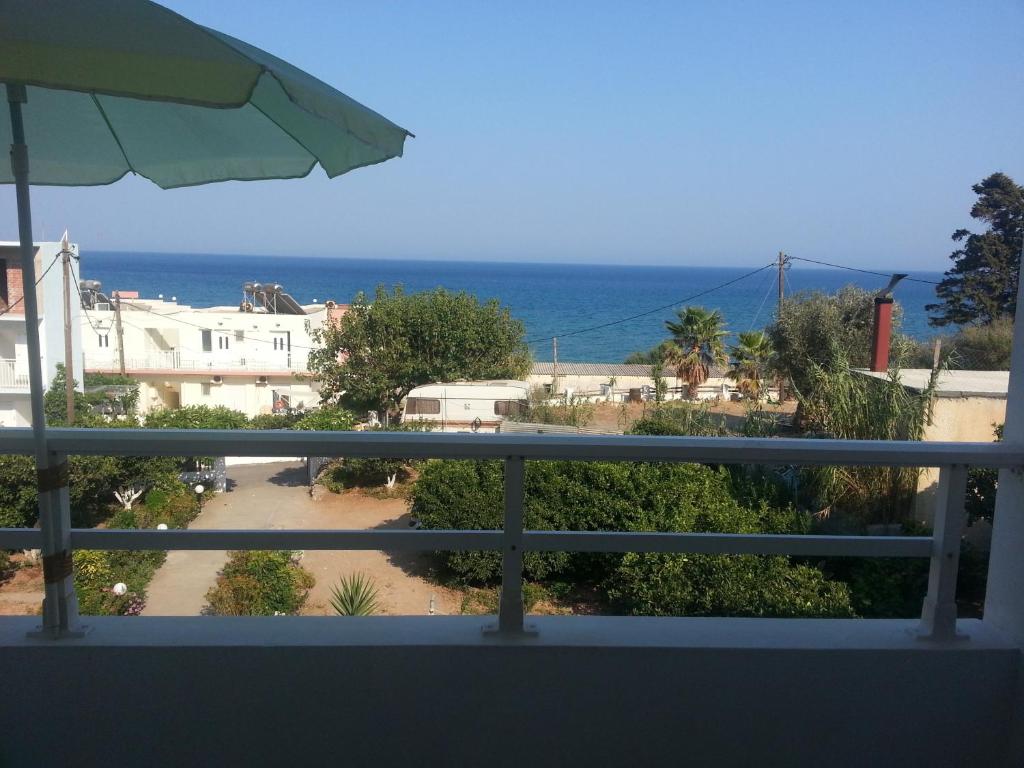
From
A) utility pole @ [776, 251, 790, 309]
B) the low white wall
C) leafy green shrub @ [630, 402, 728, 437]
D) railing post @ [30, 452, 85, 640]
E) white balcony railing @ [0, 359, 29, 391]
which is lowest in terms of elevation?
leafy green shrub @ [630, 402, 728, 437]

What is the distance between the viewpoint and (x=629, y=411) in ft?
56.1

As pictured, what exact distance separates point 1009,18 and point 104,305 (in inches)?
1160

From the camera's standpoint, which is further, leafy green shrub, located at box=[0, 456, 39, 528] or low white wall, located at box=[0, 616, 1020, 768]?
leafy green shrub, located at box=[0, 456, 39, 528]

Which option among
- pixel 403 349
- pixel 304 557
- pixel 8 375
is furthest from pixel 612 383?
pixel 304 557

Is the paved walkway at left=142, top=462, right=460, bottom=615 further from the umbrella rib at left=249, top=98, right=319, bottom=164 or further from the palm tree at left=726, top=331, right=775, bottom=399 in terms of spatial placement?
the palm tree at left=726, top=331, right=775, bottom=399

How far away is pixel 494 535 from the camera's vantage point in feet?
5.65

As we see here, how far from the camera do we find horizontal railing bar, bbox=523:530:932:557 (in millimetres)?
1710

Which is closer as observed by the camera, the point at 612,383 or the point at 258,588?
the point at 258,588

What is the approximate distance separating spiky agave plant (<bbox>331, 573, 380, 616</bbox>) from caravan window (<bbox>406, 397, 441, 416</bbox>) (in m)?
14.1

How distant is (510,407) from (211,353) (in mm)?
14627

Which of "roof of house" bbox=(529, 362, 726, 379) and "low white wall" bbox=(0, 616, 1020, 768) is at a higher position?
"low white wall" bbox=(0, 616, 1020, 768)

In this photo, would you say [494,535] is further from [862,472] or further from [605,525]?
[862,472]

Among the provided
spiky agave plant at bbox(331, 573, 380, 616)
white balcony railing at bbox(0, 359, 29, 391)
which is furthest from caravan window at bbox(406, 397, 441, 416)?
spiky agave plant at bbox(331, 573, 380, 616)

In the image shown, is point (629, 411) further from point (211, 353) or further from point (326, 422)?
point (211, 353)
